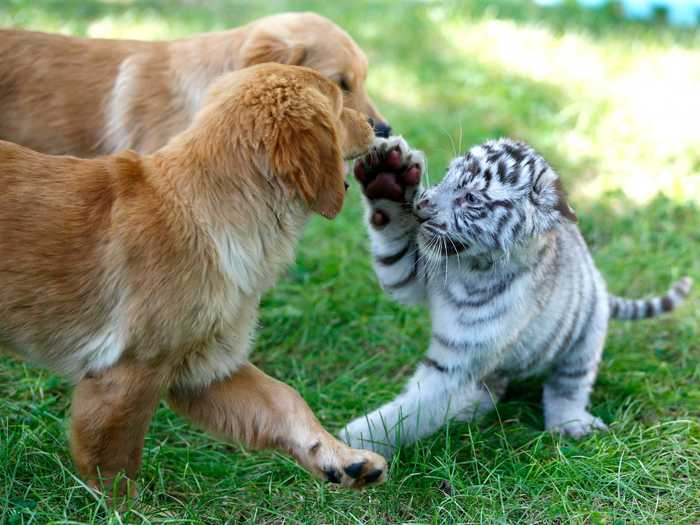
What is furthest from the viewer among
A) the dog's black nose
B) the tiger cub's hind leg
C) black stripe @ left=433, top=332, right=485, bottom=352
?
the dog's black nose

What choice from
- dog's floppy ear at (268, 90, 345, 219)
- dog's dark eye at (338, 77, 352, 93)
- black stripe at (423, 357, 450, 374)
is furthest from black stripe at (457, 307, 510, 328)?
dog's dark eye at (338, 77, 352, 93)

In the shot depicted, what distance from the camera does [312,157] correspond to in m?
3.31

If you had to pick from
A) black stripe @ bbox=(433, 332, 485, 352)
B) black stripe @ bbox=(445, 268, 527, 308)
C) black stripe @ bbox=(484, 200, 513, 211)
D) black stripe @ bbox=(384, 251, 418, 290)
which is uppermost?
black stripe @ bbox=(484, 200, 513, 211)

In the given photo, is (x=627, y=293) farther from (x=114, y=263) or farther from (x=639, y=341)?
(x=114, y=263)

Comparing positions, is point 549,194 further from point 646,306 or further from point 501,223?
point 646,306

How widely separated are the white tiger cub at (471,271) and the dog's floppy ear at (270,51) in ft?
3.13

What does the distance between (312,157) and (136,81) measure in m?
1.98

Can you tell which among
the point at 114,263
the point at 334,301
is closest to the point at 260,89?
the point at 114,263

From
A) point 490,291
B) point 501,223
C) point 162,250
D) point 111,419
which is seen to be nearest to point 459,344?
point 490,291

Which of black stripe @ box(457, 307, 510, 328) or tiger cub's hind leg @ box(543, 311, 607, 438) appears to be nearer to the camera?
black stripe @ box(457, 307, 510, 328)

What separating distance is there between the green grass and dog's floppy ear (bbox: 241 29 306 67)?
99 cm

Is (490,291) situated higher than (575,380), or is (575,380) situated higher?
(490,291)

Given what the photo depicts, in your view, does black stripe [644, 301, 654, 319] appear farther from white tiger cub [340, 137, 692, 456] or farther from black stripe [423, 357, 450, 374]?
black stripe [423, 357, 450, 374]

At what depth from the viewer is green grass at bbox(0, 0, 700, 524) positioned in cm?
351
